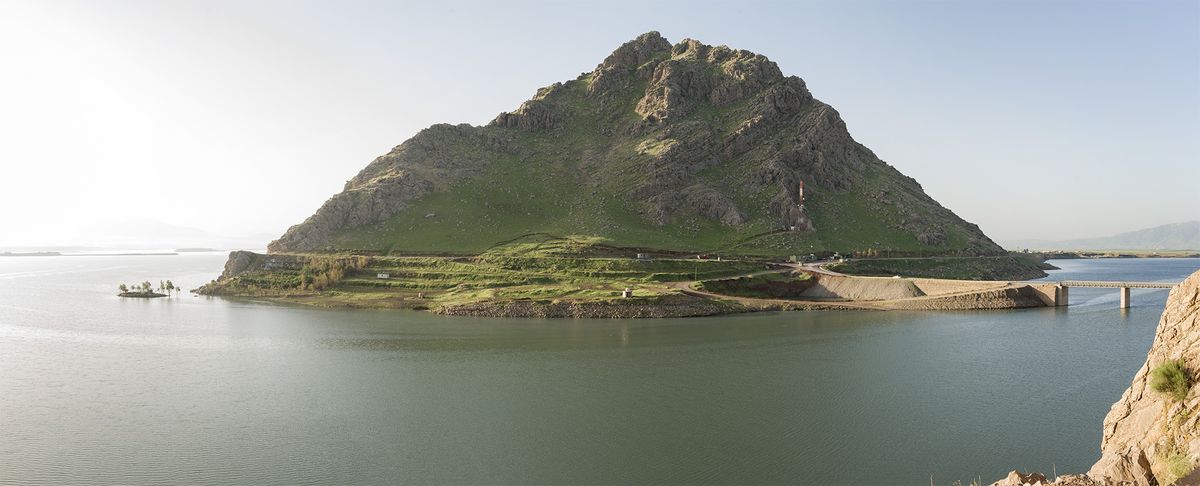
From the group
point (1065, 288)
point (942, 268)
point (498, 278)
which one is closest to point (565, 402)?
point (498, 278)

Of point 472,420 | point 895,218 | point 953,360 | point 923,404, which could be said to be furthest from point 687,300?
point 895,218

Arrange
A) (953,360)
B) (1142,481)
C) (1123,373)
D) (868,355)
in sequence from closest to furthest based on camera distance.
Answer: (1142,481) < (1123,373) < (953,360) < (868,355)

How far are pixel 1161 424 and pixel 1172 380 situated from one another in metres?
1.38

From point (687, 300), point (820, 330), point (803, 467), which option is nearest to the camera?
point (803, 467)

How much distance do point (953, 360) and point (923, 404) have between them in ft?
73.2

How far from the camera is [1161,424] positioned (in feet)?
57.8

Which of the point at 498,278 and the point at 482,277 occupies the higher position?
the point at 482,277

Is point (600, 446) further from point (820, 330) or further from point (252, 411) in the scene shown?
point (820, 330)

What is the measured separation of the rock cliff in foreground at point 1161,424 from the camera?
16.2 meters

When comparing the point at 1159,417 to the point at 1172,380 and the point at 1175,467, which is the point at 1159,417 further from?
the point at 1175,467

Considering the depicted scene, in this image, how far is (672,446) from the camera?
137ft

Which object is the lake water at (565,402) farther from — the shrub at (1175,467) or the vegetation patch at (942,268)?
the vegetation patch at (942,268)

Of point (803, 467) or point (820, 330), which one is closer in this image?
point (803, 467)

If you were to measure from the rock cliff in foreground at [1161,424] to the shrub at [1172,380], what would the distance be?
2.5 inches
